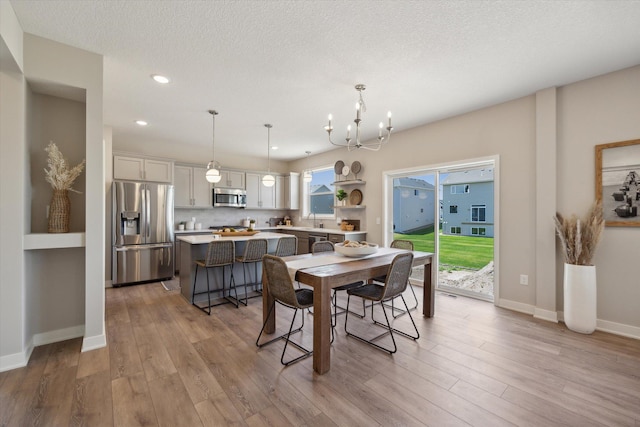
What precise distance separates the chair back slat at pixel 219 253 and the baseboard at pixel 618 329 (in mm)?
4286

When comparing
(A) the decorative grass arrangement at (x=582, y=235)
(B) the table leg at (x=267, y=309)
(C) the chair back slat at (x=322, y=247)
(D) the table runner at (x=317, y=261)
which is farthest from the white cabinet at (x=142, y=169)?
(A) the decorative grass arrangement at (x=582, y=235)

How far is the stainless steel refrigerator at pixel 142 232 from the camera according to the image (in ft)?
15.1

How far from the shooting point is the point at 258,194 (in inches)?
271

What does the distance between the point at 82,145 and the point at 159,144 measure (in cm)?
326

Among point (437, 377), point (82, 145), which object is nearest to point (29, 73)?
point (82, 145)

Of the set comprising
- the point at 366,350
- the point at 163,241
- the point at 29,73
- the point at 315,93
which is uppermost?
the point at 315,93

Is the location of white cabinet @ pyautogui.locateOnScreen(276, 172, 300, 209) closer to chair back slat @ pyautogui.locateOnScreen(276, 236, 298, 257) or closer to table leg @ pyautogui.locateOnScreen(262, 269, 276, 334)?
chair back slat @ pyautogui.locateOnScreen(276, 236, 298, 257)

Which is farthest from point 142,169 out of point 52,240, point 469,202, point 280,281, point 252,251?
point 469,202

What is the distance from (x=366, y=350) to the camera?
8.36 feet

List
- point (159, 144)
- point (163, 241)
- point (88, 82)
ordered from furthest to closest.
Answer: point (159, 144)
point (163, 241)
point (88, 82)

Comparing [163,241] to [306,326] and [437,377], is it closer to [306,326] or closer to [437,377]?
[306,326]

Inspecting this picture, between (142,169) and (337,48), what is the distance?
4.38 metres

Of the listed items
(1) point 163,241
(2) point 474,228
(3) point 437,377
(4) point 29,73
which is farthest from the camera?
(1) point 163,241

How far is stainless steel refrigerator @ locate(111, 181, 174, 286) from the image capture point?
4.59 metres
